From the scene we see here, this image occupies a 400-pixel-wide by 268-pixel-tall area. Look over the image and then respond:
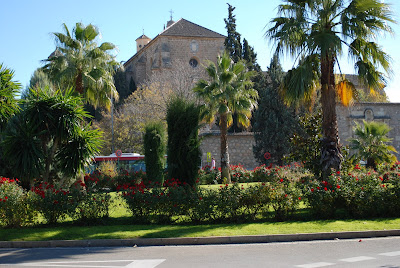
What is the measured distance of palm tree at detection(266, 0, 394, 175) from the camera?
572 inches

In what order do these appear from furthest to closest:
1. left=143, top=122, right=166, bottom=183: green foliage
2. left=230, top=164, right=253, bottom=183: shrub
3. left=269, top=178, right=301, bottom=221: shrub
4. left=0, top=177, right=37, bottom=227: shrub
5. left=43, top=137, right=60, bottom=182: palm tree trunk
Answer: left=230, top=164, right=253, bottom=183: shrub, left=143, top=122, right=166, bottom=183: green foliage, left=43, top=137, right=60, bottom=182: palm tree trunk, left=269, top=178, right=301, bottom=221: shrub, left=0, top=177, right=37, bottom=227: shrub

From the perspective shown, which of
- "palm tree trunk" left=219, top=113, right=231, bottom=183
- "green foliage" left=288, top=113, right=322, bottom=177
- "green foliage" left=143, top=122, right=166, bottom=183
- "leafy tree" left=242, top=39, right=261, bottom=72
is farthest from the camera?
"leafy tree" left=242, top=39, right=261, bottom=72

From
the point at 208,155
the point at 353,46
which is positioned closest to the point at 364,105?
the point at 208,155

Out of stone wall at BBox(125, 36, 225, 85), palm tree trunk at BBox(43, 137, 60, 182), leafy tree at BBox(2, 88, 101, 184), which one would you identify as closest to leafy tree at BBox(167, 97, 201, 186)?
leafy tree at BBox(2, 88, 101, 184)

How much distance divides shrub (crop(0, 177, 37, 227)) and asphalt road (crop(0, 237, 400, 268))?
2047 mm

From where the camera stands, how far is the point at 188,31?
65.6 m

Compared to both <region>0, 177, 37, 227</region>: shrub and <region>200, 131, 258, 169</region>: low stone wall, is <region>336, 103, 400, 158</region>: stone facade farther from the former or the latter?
<region>0, 177, 37, 227</region>: shrub

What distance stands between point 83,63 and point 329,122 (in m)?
11.9

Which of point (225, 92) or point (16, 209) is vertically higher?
point (225, 92)

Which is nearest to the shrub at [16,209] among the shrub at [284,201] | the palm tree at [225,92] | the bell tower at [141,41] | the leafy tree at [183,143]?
the leafy tree at [183,143]

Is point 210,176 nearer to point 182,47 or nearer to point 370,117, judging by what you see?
point 370,117

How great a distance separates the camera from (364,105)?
1531 inches

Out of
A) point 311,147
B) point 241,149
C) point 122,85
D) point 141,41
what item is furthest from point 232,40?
point 141,41

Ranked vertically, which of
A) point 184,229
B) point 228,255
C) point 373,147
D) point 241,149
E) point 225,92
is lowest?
point 228,255
